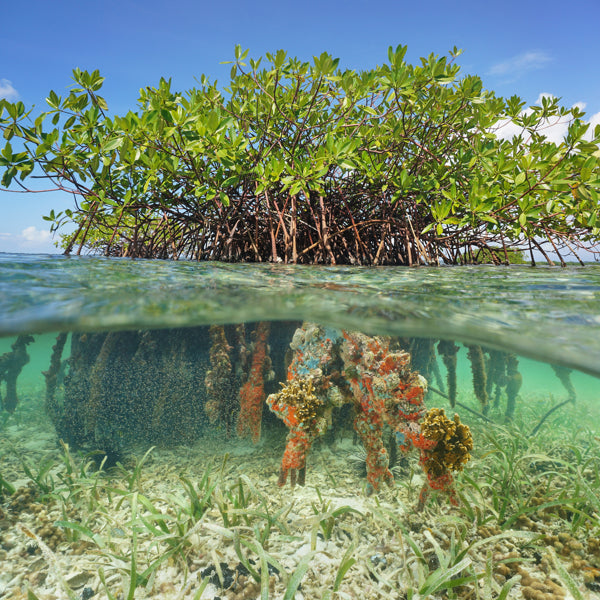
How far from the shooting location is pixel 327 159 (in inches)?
137

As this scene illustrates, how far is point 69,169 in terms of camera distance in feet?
11.4

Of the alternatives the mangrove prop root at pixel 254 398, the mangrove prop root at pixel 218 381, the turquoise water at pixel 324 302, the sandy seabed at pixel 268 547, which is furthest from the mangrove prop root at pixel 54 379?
the mangrove prop root at pixel 254 398

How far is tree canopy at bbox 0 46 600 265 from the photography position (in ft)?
10.8

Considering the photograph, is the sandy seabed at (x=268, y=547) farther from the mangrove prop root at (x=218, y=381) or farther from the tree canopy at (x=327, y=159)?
the tree canopy at (x=327, y=159)

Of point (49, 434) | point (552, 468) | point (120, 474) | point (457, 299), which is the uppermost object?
point (457, 299)

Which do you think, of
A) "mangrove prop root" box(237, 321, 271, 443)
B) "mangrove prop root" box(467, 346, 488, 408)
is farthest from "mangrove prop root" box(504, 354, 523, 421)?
"mangrove prop root" box(237, 321, 271, 443)

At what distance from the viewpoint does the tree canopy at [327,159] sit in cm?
328

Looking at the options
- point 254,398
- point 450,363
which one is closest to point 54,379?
point 254,398

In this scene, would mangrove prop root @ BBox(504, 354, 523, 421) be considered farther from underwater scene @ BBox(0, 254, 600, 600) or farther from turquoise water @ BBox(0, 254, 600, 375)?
turquoise water @ BBox(0, 254, 600, 375)

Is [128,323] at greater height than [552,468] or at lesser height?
greater

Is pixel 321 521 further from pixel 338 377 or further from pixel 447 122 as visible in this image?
pixel 447 122

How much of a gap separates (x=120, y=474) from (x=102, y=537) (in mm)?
1862

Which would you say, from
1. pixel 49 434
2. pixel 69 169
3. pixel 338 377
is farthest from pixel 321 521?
pixel 49 434

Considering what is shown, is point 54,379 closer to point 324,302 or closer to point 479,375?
point 324,302
